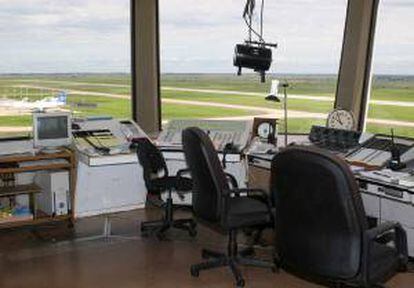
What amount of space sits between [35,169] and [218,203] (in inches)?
87.1

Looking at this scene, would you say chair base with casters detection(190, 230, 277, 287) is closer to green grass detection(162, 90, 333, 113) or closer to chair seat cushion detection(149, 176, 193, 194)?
chair seat cushion detection(149, 176, 193, 194)

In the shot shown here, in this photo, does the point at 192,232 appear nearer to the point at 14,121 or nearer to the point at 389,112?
the point at 14,121

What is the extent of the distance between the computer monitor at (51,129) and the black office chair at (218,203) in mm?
1819

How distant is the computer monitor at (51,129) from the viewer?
5.30 metres

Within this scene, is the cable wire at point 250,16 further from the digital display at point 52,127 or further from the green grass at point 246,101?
the digital display at point 52,127

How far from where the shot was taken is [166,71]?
6738 mm

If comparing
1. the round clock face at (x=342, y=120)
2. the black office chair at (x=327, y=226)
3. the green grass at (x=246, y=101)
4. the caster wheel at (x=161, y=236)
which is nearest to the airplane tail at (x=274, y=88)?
the round clock face at (x=342, y=120)

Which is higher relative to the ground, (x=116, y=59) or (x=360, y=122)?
(x=116, y=59)

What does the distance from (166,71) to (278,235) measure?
394 centimetres

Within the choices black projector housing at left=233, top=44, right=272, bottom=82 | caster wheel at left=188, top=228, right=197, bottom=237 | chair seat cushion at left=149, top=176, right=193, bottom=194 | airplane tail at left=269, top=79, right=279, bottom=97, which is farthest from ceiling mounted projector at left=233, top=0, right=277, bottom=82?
caster wheel at left=188, top=228, right=197, bottom=237

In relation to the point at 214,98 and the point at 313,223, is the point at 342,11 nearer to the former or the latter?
the point at 214,98

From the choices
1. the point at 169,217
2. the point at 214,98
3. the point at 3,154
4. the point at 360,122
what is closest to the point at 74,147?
the point at 3,154

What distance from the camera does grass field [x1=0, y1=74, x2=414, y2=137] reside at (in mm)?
6215

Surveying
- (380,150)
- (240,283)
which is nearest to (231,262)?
(240,283)
